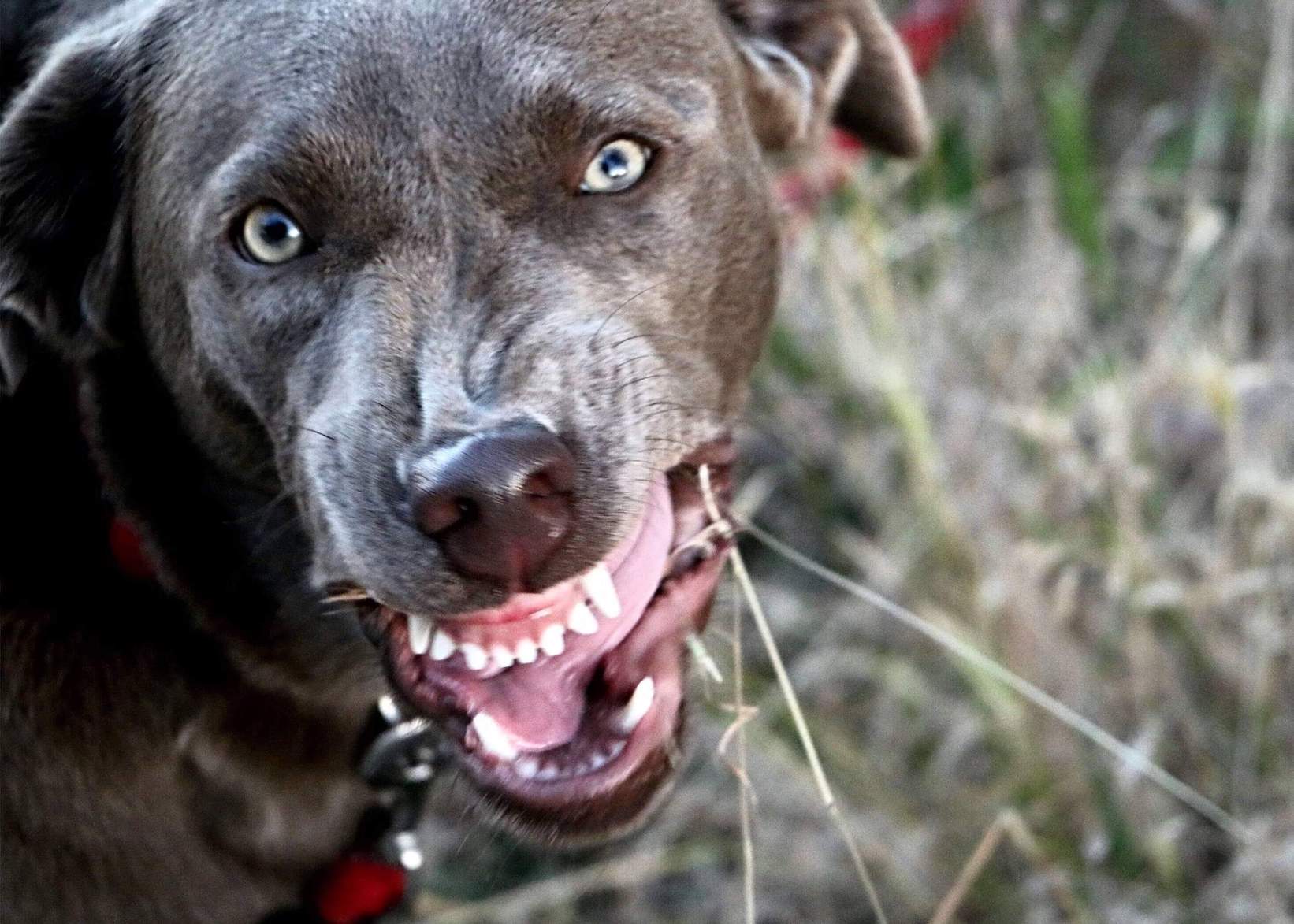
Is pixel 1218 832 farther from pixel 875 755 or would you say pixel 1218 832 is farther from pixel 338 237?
pixel 338 237

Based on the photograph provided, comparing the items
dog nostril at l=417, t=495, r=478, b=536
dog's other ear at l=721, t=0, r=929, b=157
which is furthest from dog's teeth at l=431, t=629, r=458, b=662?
dog's other ear at l=721, t=0, r=929, b=157

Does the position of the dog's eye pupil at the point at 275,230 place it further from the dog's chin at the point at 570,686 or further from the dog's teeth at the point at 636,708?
the dog's teeth at the point at 636,708

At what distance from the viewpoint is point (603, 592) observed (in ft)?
6.09

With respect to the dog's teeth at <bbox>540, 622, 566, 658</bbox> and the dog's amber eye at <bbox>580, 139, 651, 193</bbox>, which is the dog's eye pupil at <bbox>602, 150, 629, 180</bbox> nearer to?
the dog's amber eye at <bbox>580, 139, 651, 193</bbox>

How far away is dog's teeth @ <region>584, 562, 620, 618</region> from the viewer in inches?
72.5

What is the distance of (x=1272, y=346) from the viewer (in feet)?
11.5

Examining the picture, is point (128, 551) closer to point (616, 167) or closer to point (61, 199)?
point (61, 199)

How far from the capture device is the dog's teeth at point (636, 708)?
6.09ft

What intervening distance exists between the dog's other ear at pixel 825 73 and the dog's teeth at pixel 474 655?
0.76 m

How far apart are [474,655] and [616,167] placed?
0.53 m

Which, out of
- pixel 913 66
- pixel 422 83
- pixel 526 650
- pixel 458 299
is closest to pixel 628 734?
pixel 526 650

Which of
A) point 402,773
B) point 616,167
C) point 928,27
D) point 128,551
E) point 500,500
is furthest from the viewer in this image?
point 928,27

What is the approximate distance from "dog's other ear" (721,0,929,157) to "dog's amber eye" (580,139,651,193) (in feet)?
1.12

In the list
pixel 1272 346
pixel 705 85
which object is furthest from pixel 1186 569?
pixel 705 85
